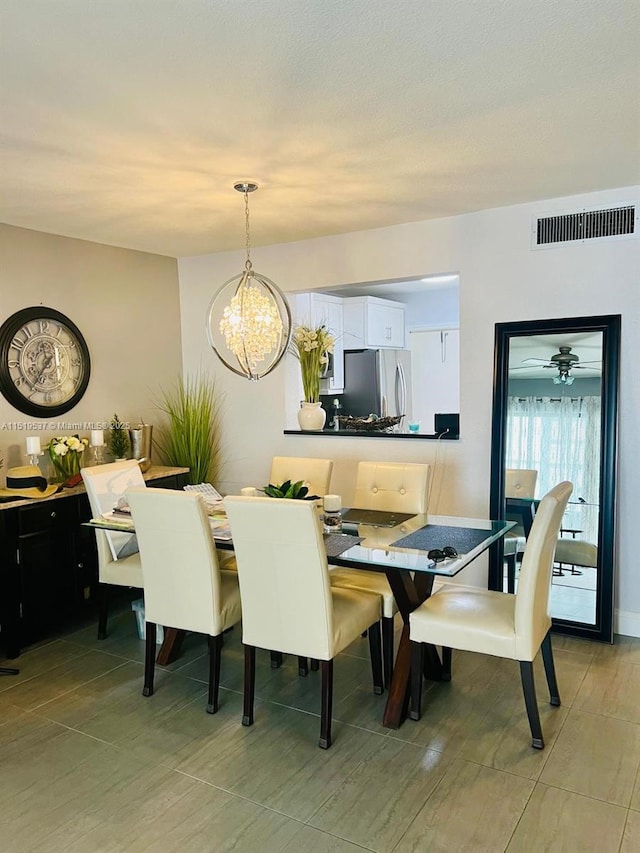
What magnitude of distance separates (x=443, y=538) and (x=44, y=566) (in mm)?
2383

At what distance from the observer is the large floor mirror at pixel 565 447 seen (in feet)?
12.0

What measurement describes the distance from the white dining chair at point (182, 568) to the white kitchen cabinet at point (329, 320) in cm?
285

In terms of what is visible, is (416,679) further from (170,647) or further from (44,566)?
(44,566)

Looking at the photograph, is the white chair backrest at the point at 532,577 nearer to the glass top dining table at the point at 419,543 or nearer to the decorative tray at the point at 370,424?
the glass top dining table at the point at 419,543

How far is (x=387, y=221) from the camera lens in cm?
420

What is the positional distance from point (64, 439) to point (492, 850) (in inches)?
131

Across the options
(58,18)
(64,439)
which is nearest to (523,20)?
(58,18)

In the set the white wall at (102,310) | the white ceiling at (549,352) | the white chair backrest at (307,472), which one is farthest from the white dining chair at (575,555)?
the white wall at (102,310)

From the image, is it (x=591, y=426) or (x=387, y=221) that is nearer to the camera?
(x=591, y=426)

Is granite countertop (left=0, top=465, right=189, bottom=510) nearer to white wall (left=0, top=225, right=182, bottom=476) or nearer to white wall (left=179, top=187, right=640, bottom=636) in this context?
white wall (left=0, top=225, right=182, bottom=476)

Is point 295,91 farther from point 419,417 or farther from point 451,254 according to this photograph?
point 419,417

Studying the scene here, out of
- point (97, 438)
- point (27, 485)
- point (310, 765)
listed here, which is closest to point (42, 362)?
point (97, 438)

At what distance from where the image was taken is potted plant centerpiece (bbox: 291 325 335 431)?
4.46 m

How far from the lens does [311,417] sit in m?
4.71
